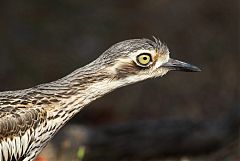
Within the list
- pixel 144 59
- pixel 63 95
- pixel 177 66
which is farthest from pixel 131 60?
pixel 63 95

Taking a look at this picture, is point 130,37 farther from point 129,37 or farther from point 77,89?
point 77,89

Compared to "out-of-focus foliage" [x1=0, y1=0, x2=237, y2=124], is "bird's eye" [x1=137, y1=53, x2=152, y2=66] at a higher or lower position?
lower

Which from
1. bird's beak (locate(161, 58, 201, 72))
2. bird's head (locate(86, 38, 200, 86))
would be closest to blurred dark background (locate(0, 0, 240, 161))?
bird's beak (locate(161, 58, 201, 72))

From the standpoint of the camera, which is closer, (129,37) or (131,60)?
(131,60)

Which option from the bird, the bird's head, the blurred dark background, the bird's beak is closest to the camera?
the bird

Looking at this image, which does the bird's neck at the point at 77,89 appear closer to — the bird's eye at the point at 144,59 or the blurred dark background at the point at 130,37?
the bird's eye at the point at 144,59

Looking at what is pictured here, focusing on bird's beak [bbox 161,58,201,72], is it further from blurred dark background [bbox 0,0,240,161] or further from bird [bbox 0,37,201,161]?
blurred dark background [bbox 0,0,240,161]

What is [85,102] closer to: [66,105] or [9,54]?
[66,105]
